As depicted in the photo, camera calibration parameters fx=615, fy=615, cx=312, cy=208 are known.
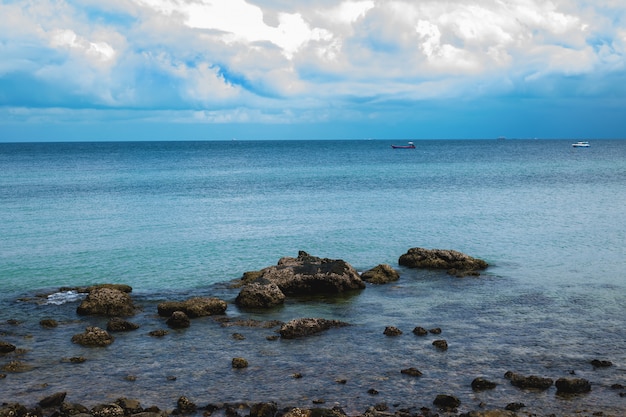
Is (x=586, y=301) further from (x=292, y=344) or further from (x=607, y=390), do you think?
(x=292, y=344)

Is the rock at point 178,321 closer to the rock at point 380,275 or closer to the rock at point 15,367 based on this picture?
the rock at point 15,367

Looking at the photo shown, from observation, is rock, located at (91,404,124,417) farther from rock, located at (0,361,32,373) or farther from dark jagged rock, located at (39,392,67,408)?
rock, located at (0,361,32,373)

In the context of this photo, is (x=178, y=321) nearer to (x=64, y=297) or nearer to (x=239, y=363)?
(x=239, y=363)

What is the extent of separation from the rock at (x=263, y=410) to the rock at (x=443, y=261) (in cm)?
1944

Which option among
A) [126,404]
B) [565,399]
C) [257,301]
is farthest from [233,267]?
[565,399]

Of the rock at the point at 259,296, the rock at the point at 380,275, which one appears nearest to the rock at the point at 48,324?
the rock at the point at 259,296

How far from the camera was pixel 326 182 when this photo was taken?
300 feet

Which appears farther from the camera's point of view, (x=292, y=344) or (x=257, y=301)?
(x=257, y=301)

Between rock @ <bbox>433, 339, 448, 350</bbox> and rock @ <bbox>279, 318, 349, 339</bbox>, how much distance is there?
4.30 m

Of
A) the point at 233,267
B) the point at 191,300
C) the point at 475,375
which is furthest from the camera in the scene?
the point at 233,267

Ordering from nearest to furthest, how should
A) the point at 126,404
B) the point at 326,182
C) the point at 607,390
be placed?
the point at 126,404 → the point at 607,390 → the point at 326,182

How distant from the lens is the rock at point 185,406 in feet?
53.5

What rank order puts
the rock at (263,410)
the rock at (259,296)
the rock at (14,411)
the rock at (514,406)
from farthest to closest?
the rock at (259,296) → the rock at (514,406) → the rock at (263,410) → the rock at (14,411)

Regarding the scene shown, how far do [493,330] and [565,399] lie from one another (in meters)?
6.20
